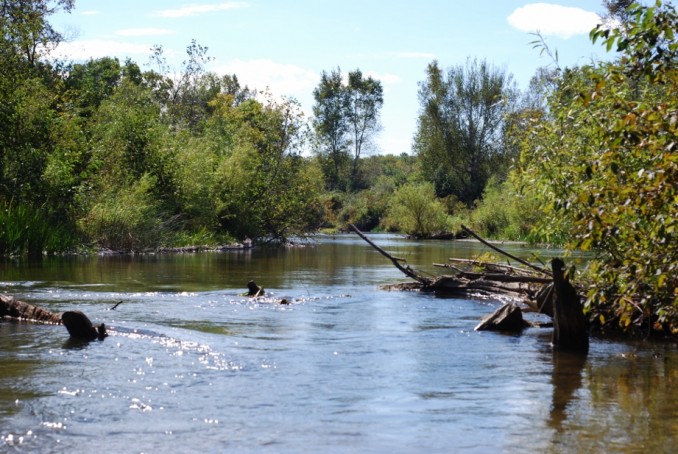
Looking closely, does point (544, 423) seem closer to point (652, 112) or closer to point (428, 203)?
point (652, 112)

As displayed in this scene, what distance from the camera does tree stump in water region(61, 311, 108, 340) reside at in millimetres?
13570

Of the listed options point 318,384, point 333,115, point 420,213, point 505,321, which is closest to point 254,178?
point 420,213

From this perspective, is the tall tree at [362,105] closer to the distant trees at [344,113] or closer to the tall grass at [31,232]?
the distant trees at [344,113]

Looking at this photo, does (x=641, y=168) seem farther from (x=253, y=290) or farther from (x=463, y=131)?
(x=463, y=131)

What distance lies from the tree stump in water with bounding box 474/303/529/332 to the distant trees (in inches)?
3451

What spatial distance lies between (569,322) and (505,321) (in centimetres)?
222

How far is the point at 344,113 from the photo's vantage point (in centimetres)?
10556

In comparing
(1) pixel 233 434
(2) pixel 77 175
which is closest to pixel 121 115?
(2) pixel 77 175

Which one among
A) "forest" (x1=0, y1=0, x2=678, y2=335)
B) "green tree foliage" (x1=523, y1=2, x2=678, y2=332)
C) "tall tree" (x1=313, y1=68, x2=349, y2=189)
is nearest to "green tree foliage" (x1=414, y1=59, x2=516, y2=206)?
"forest" (x1=0, y1=0, x2=678, y2=335)

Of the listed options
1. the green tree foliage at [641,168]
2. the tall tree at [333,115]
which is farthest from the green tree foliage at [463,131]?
the green tree foliage at [641,168]

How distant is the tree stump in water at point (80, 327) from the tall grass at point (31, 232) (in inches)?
782

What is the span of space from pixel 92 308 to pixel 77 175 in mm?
21216

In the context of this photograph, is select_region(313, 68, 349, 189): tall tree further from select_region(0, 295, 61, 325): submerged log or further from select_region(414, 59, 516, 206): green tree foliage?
select_region(0, 295, 61, 325): submerged log

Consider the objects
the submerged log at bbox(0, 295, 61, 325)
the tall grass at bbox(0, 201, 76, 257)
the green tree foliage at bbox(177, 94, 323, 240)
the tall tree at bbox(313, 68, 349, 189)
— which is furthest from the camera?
the tall tree at bbox(313, 68, 349, 189)
